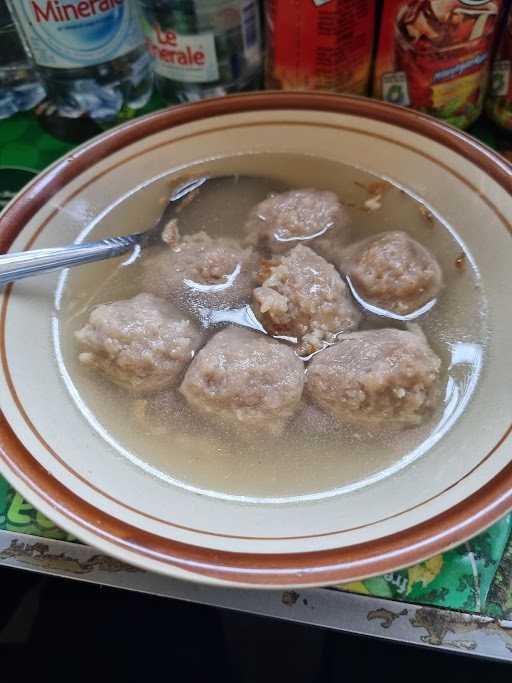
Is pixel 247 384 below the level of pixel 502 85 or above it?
below

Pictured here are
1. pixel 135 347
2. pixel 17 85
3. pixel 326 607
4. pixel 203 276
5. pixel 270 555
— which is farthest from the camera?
pixel 17 85

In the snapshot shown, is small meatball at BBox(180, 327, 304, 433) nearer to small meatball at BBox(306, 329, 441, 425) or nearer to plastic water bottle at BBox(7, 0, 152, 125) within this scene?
small meatball at BBox(306, 329, 441, 425)

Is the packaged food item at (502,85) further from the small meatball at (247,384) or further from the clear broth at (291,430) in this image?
the small meatball at (247,384)

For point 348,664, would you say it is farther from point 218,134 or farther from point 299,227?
point 218,134

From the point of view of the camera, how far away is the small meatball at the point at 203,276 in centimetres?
146

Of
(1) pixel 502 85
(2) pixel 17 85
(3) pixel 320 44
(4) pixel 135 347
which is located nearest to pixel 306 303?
(4) pixel 135 347

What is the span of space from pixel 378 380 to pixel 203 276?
0.50 meters

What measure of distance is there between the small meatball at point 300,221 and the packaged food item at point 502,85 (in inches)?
21.4

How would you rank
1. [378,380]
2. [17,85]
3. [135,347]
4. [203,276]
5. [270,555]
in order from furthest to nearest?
[17,85], [203,276], [135,347], [378,380], [270,555]

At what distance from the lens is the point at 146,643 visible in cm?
114

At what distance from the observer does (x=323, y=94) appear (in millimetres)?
1492

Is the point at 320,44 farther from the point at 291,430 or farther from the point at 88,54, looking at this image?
the point at 291,430

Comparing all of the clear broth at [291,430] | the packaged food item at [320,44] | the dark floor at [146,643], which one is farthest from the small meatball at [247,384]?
the packaged food item at [320,44]

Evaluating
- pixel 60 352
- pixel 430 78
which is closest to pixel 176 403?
pixel 60 352
